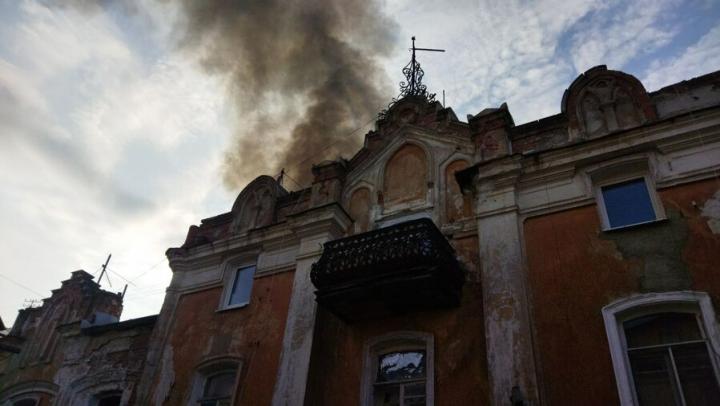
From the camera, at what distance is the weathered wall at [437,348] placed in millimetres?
8820

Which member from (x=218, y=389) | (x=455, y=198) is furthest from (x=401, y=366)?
(x=218, y=389)

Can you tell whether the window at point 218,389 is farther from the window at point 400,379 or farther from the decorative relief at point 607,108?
the decorative relief at point 607,108

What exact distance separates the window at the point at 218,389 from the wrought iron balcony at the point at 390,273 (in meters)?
3.39

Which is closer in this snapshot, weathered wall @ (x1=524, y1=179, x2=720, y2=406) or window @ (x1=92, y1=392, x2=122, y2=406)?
weathered wall @ (x1=524, y1=179, x2=720, y2=406)

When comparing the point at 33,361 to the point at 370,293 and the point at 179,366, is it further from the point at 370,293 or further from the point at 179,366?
the point at 370,293

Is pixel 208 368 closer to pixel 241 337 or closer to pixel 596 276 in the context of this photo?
pixel 241 337

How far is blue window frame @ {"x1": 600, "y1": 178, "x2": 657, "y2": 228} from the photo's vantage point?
30.2 ft

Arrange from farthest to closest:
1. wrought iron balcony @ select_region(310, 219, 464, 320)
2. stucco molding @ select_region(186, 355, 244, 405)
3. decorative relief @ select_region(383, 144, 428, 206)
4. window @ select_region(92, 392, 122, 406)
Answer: window @ select_region(92, 392, 122, 406), decorative relief @ select_region(383, 144, 428, 206), stucco molding @ select_region(186, 355, 244, 405), wrought iron balcony @ select_region(310, 219, 464, 320)

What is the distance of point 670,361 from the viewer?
758 centimetres

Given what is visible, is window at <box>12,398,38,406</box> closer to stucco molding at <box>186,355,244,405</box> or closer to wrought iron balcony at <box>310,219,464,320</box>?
stucco molding at <box>186,355,244,405</box>

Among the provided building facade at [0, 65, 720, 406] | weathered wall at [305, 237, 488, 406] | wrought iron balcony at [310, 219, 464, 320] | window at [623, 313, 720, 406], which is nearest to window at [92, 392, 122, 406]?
building facade at [0, 65, 720, 406]

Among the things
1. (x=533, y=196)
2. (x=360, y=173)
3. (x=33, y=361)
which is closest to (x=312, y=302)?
(x=360, y=173)

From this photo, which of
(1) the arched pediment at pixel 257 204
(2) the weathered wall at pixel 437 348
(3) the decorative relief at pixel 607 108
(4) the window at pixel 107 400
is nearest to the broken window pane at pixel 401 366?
(2) the weathered wall at pixel 437 348

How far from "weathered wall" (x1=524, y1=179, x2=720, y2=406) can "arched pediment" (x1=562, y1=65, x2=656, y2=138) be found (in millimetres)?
1930
